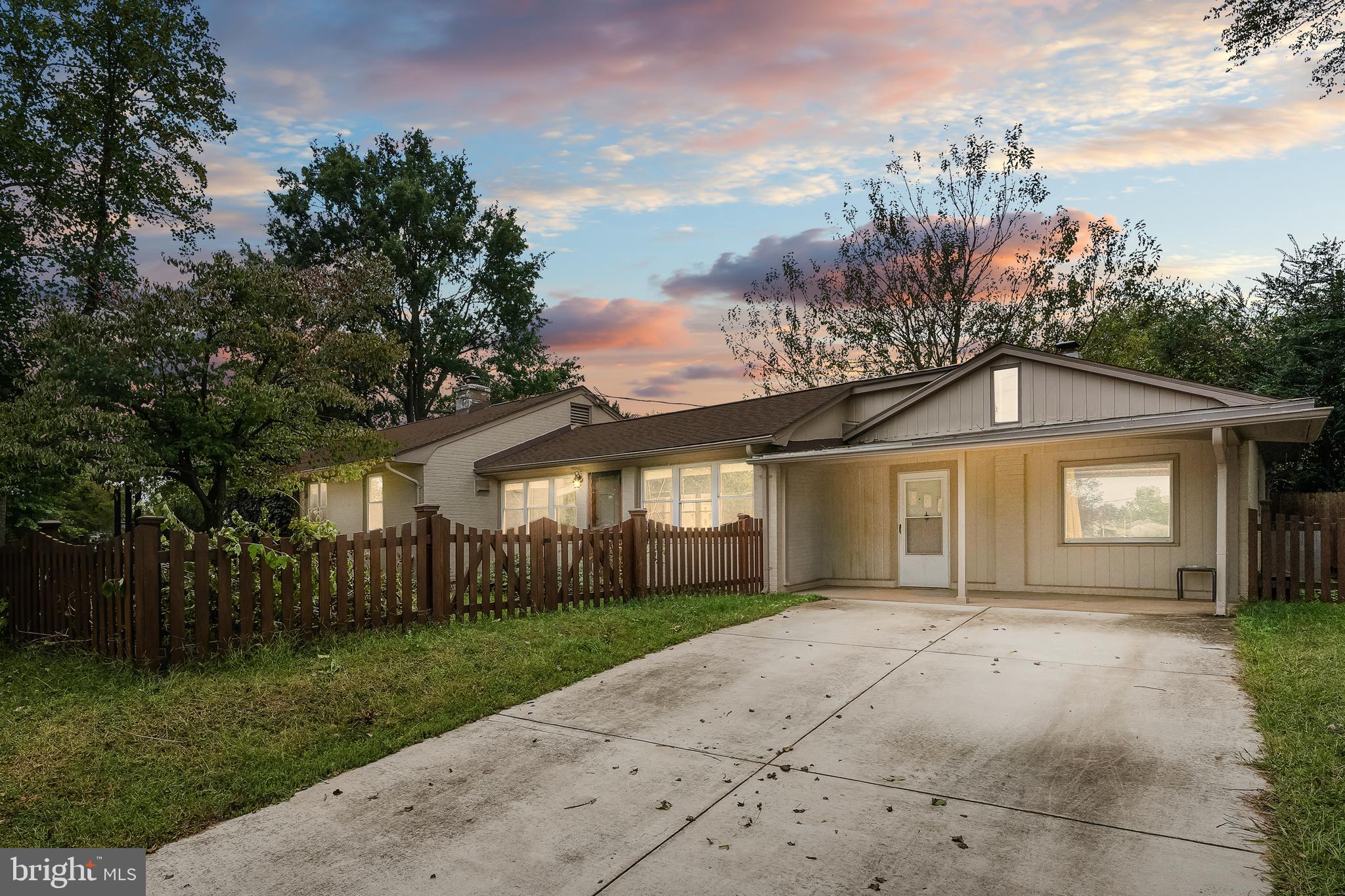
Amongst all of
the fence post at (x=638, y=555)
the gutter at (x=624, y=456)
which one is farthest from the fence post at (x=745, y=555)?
the fence post at (x=638, y=555)

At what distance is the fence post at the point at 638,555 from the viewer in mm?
11086

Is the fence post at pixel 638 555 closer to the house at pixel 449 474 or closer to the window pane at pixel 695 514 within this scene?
the window pane at pixel 695 514

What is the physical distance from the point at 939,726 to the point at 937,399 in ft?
30.6

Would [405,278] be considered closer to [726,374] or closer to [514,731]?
[726,374]

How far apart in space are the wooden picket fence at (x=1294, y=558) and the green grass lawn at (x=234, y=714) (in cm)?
800

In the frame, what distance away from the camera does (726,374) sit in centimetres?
3397

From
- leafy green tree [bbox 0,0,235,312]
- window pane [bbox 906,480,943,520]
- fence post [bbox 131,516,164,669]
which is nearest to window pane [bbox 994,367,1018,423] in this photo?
window pane [bbox 906,480,943,520]

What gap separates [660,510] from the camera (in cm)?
1633

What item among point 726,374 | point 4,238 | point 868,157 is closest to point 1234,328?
point 868,157

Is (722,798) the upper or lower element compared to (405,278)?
lower

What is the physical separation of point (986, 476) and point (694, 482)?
5.57m

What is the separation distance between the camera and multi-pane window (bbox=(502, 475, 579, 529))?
18297mm

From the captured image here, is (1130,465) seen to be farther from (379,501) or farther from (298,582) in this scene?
(379,501)

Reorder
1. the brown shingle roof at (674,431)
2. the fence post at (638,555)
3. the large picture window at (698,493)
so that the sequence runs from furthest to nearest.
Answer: the brown shingle roof at (674,431)
the large picture window at (698,493)
the fence post at (638,555)
